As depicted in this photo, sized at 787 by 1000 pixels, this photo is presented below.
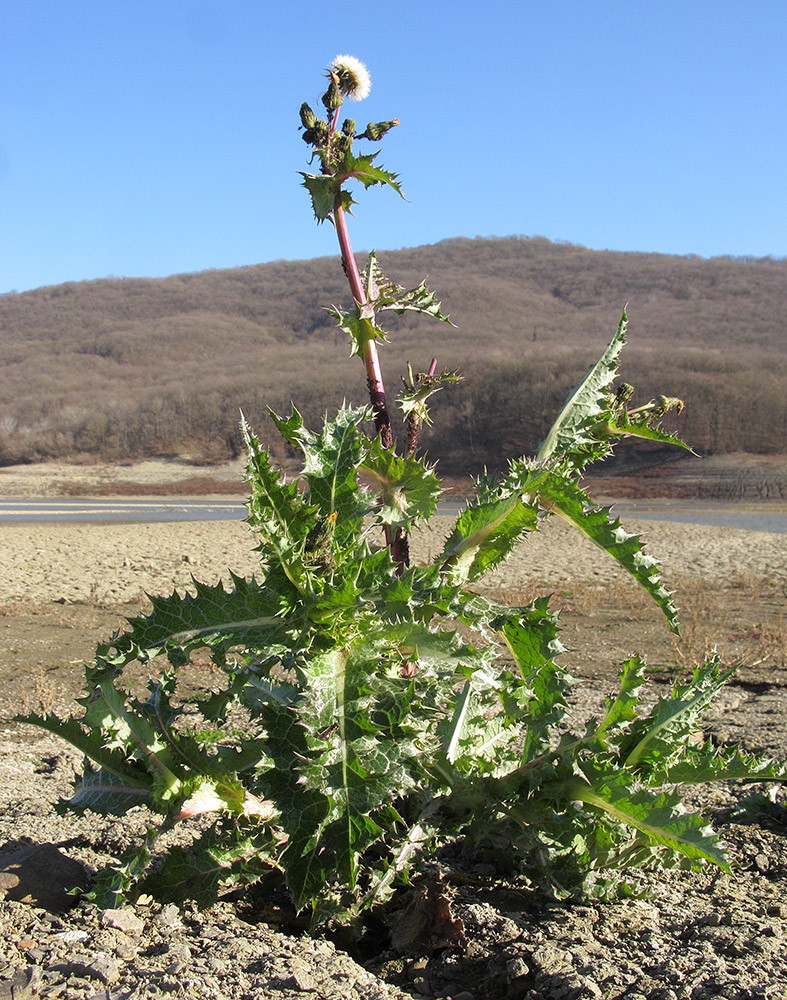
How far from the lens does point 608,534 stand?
2361mm

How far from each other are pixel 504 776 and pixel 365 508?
3.04 feet

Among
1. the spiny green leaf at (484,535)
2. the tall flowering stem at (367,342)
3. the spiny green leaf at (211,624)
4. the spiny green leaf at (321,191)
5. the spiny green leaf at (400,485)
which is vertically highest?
the spiny green leaf at (321,191)

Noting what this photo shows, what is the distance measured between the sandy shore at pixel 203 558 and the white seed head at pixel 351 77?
263 inches

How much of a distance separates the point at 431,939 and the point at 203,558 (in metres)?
11.9

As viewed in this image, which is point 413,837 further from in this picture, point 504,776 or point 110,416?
point 110,416

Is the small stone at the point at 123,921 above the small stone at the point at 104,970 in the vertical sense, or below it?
below

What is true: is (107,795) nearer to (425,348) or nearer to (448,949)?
(448,949)

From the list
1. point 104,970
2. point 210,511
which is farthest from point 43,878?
point 210,511

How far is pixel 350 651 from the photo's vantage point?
89.6 inches

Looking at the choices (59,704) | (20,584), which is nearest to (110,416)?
(20,584)

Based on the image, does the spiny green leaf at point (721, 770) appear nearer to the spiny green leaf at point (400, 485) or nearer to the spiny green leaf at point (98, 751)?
the spiny green leaf at point (400, 485)

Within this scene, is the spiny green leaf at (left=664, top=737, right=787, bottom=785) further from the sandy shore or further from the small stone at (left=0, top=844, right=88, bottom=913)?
the sandy shore

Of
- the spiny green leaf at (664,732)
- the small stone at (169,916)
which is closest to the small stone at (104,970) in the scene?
the small stone at (169,916)

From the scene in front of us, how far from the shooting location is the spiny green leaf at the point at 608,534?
7.64 feet
